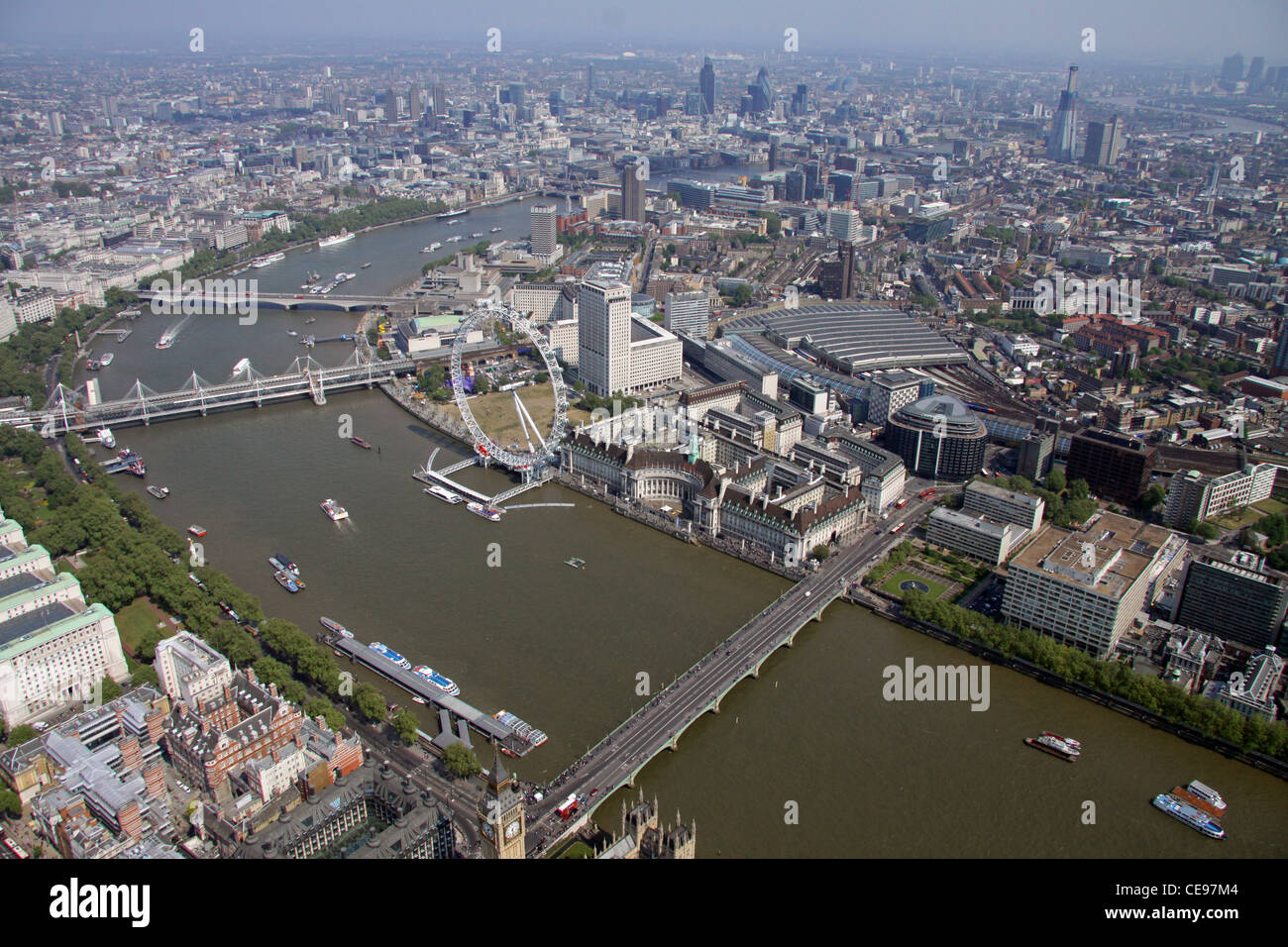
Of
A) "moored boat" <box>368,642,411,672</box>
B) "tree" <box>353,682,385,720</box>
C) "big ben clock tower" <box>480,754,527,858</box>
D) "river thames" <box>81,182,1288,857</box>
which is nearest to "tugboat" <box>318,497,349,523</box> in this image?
"river thames" <box>81,182,1288,857</box>

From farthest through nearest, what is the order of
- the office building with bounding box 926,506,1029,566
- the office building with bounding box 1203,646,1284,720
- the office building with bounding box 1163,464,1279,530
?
the office building with bounding box 1163,464,1279,530, the office building with bounding box 926,506,1029,566, the office building with bounding box 1203,646,1284,720

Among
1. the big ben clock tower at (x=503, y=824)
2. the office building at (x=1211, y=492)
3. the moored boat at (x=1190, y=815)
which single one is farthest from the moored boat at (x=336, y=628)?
the office building at (x=1211, y=492)

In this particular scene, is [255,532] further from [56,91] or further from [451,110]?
[56,91]

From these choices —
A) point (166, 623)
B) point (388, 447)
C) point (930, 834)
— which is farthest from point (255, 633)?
point (930, 834)

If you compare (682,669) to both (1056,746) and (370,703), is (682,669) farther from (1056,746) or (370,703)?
(1056,746)

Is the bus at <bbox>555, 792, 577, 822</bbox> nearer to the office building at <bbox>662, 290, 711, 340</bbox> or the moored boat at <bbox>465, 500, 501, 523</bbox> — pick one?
the moored boat at <bbox>465, 500, 501, 523</bbox>

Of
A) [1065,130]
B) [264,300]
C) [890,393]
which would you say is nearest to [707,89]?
[1065,130]

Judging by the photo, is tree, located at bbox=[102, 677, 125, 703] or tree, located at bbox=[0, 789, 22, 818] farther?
tree, located at bbox=[102, 677, 125, 703]
